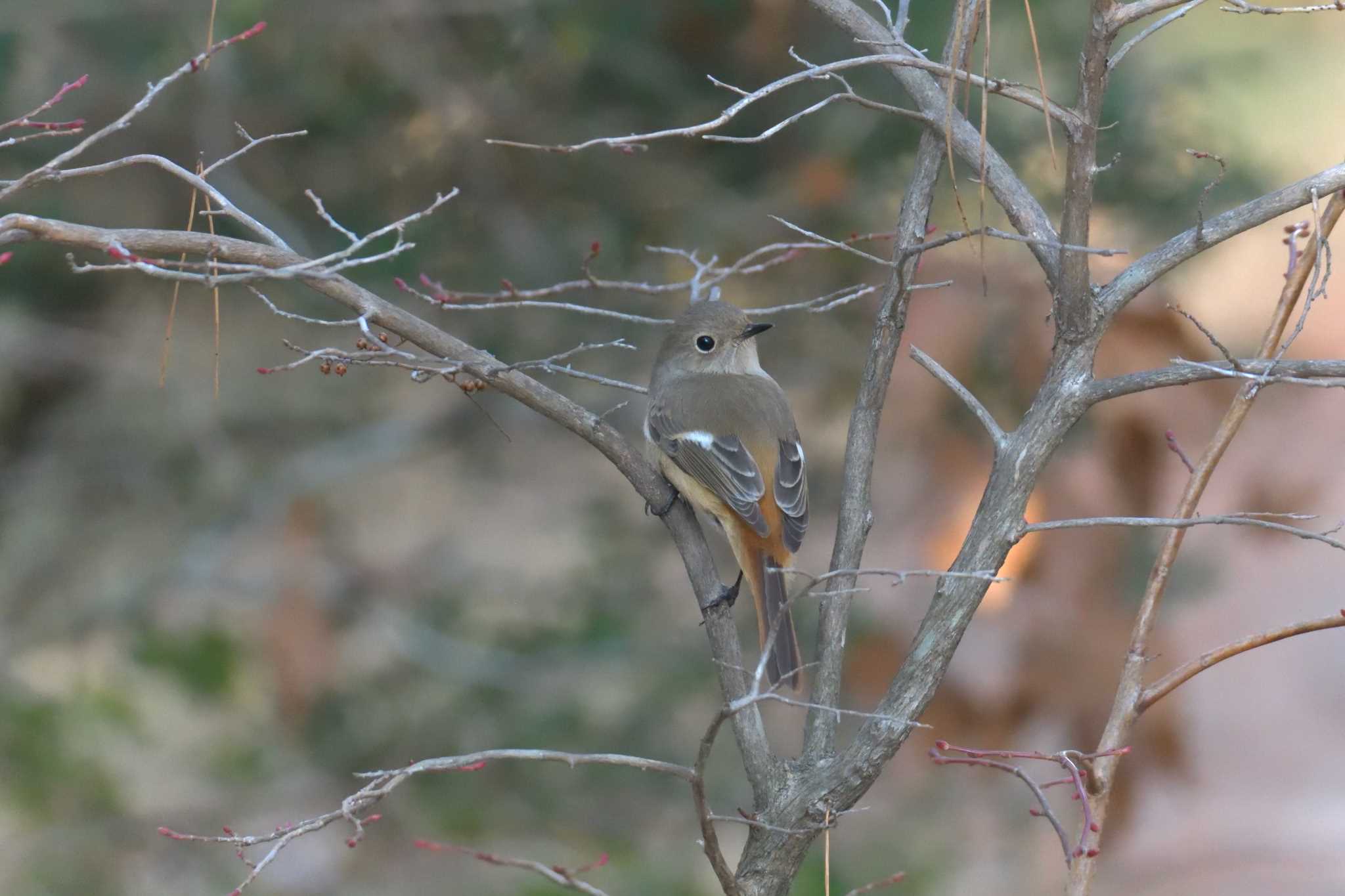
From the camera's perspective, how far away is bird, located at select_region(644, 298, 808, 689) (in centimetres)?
294

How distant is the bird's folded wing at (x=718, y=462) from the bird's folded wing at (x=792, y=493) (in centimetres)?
6

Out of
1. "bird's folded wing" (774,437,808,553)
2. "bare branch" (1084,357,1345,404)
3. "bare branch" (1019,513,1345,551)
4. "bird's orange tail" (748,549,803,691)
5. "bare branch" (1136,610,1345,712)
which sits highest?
"bird's folded wing" (774,437,808,553)

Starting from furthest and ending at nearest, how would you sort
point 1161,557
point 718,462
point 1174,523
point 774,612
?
point 718,462 → point 774,612 → point 1161,557 → point 1174,523

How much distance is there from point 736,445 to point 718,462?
100mm

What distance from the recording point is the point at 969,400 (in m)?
1.78

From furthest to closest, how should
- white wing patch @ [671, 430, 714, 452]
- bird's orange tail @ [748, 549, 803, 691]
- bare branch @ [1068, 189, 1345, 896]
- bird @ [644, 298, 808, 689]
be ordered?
white wing patch @ [671, 430, 714, 452], bird @ [644, 298, 808, 689], bird's orange tail @ [748, 549, 803, 691], bare branch @ [1068, 189, 1345, 896]

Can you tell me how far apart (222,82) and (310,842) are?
116 inches

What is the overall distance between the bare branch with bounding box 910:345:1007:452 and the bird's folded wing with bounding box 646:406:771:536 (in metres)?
1.06

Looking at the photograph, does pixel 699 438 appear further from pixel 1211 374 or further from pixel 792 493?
pixel 1211 374

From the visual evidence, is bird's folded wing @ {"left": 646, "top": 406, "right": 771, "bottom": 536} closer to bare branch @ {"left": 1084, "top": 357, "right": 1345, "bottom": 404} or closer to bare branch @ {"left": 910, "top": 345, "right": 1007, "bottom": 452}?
bare branch @ {"left": 910, "top": 345, "right": 1007, "bottom": 452}

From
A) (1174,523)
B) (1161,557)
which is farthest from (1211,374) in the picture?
(1161,557)

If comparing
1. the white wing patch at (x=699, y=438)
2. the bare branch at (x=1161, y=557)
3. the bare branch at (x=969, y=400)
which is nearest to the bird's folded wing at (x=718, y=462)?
the white wing patch at (x=699, y=438)

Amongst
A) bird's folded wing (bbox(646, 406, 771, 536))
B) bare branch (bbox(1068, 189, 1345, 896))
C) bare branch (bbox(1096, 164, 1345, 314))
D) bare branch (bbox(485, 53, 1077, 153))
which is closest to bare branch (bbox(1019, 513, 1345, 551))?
bare branch (bbox(1068, 189, 1345, 896))

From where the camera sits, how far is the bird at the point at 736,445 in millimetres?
2939
